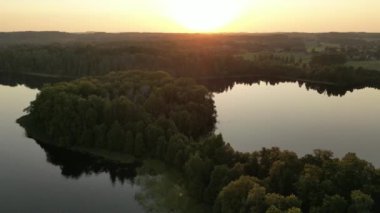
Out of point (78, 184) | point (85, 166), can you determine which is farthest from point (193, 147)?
point (85, 166)

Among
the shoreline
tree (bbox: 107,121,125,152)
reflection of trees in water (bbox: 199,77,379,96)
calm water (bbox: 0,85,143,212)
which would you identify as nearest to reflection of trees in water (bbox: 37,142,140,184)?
calm water (bbox: 0,85,143,212)

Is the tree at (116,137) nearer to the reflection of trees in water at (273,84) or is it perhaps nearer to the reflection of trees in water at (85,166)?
the reflection of trees in water at (85,166)

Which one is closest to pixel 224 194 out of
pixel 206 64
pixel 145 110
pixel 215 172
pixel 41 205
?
pixel 215 172

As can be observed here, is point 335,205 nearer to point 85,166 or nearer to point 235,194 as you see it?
point 235,194

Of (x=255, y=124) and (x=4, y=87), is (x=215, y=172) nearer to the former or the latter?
(x=255, y=124)

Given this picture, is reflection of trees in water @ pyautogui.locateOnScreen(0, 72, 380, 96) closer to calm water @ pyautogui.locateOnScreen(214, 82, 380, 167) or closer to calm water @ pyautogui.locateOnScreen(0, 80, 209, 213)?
calm water @ pyautogui.locateOnScreen(214, 82, 380, 167)

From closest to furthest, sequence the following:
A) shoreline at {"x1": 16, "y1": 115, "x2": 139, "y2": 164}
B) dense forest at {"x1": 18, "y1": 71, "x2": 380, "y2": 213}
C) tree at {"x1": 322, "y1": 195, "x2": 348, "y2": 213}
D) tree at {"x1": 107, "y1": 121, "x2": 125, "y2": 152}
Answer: tree at {"x1": 322, "y1": 195, "x2": 348, "y2": 213} < dense forest at {"x1": 18, "y1": 71, "x2": 380, "y2": 213} < shoreline at {"x1": 16, "y1": 115, "x2": 139, "y2": 164} < tree at {"x1": 107, "y1": 121, "x2": 125, "y2": 152}
